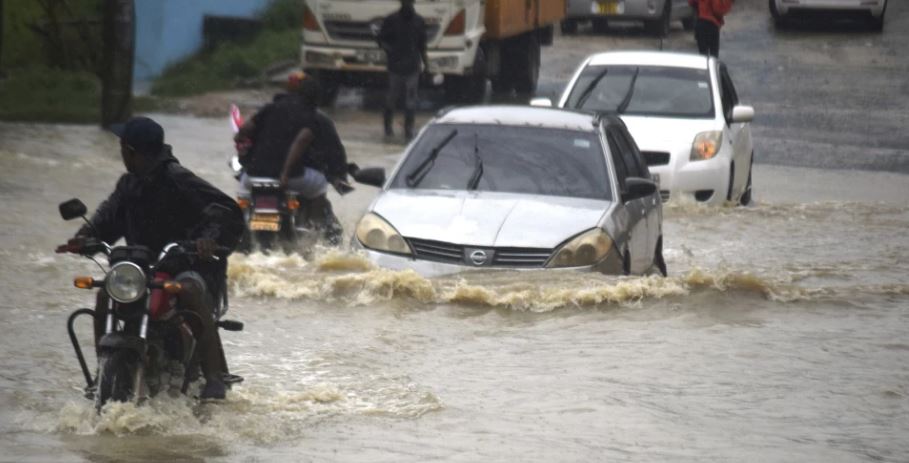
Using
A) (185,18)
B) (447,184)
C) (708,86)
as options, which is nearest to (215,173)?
(708,86)

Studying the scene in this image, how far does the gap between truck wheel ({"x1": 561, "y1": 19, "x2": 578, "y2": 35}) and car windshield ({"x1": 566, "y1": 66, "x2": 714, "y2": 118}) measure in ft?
62.5

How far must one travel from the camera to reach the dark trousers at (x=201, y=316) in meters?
7.89

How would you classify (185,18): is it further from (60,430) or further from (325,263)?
(60,430)

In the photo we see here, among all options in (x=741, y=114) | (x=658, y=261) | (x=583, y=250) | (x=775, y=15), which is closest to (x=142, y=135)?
(x=583, y=250)

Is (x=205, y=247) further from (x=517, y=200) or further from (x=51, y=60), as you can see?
(x=51, y=60)

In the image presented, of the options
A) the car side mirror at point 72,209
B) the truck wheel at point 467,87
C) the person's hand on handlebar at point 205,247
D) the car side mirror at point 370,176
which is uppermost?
the car side mirror at point 72,209

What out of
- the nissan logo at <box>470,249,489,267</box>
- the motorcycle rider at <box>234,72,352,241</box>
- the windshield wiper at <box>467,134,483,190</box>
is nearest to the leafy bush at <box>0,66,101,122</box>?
the motorcycle rider at <box>234,72,352,241</box>

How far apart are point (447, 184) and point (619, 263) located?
4.24 feet

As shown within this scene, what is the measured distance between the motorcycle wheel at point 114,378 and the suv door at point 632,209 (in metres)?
4.92

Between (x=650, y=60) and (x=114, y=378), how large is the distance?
37.8 ft

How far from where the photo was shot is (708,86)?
18.2 m

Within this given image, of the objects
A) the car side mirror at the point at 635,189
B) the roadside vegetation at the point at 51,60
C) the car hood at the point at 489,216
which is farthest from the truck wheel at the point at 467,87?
the car hood at the point at 489,216

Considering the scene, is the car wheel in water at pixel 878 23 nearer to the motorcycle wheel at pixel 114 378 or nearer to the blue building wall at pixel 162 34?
→ the blue building wall at pixel 162 34

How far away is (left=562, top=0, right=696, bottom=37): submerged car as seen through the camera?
34.6 m
